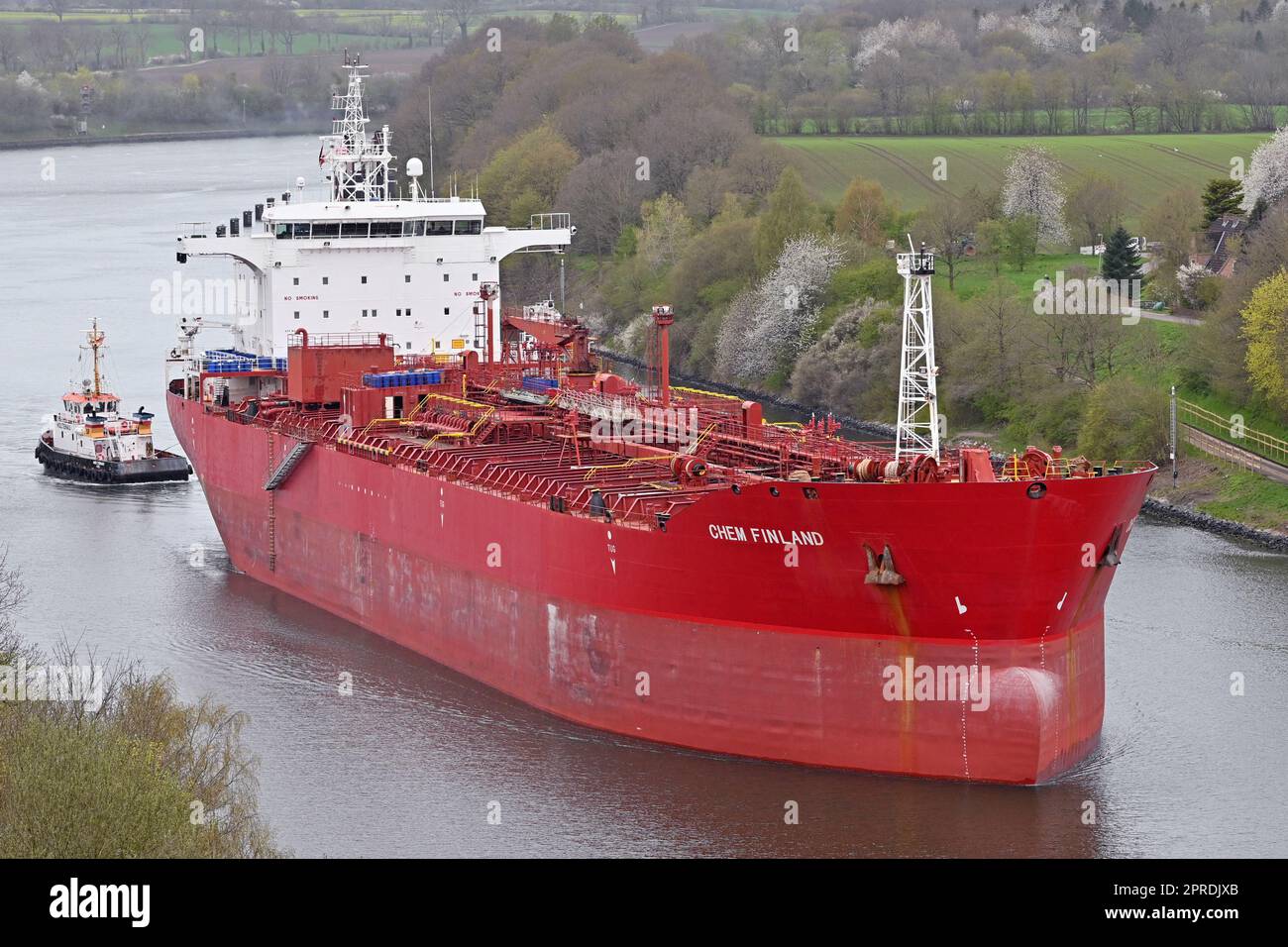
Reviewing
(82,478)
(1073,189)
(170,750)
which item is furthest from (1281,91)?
(170,750)

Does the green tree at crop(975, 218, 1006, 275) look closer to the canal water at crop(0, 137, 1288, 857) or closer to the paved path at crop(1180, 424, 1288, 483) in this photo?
the paved path at crop(1180, 424, 1288, 483)

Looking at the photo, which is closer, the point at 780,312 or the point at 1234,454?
the point at 1234,454

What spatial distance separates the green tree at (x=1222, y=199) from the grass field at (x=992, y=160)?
9.15 m

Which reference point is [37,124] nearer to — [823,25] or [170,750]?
[823,25]

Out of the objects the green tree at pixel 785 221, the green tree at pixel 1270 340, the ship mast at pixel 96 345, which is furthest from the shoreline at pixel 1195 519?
the ship mast at pixel 96 345

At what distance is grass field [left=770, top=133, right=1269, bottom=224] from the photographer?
74312 millimetres

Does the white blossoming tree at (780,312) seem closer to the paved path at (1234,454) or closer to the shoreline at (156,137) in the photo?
the paved path at (1234,454)

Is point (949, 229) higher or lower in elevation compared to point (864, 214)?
lower

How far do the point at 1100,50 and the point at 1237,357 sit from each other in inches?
2504

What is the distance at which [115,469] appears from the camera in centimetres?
4653

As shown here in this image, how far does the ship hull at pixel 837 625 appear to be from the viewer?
77.6 ft

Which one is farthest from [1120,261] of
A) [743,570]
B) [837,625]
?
[837,625]

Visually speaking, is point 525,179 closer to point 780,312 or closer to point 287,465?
point 780,312

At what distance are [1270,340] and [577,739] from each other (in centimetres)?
2256
